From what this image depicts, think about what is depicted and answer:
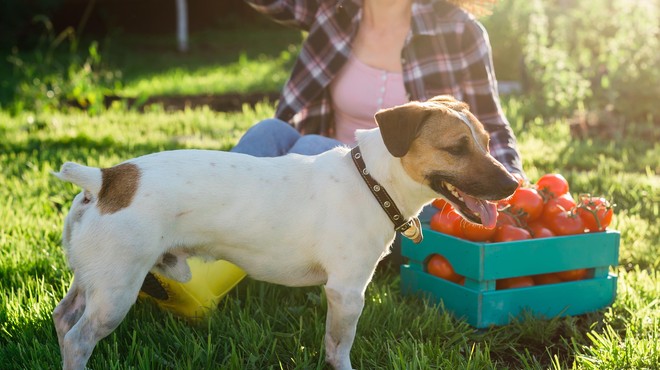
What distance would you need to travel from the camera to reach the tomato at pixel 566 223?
3.58 meters

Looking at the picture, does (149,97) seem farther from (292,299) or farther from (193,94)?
(292,299)

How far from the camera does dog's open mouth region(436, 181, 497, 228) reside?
283 centimetres

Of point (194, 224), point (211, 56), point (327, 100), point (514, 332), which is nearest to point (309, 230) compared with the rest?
point (194, 224)

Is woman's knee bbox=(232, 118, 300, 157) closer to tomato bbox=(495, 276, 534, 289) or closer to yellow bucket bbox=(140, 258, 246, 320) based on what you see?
yellow bucket bbox=(140, 258, 246, 320)

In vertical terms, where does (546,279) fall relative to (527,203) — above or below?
below

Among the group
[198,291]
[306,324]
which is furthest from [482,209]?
[198,291]

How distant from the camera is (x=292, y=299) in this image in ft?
11.7

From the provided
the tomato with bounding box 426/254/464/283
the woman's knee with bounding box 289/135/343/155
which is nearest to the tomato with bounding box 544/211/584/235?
the tomato with bounding box 426/254/464/283

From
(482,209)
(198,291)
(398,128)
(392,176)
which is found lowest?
(198,291)

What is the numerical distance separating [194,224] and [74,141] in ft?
14.2

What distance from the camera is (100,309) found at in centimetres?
259

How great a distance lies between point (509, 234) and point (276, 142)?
53.1 inches

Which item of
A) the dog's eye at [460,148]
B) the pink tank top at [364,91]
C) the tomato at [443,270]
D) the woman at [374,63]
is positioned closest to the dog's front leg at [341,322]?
the dog's eye at [460,148]

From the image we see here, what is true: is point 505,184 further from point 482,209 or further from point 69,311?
point 69,311
